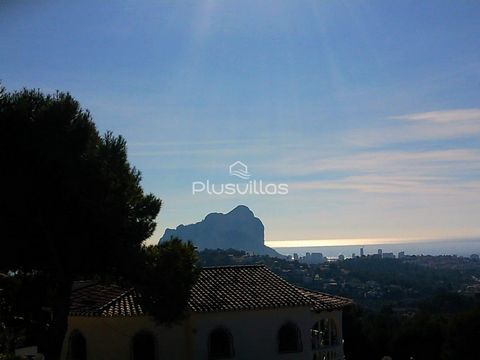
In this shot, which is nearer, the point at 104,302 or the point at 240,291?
the point at 104,302

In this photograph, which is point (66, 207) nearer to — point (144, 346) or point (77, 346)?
point (144, 346)

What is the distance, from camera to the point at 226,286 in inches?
935

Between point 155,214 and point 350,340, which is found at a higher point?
point 155,214

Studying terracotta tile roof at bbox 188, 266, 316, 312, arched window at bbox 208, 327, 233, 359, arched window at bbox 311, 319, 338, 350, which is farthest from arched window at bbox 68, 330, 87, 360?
arched window at bbox 311, 319, 338, 350

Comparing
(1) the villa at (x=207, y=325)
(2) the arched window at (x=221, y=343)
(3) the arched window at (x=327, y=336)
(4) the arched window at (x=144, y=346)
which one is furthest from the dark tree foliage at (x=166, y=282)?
(3) the arched window at (x=327, y=336)

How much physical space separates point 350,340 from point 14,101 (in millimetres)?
32557

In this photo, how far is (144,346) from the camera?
21.4 meters

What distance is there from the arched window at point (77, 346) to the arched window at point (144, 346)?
1780mm

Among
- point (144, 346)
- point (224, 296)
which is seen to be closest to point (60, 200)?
point (144, 346)

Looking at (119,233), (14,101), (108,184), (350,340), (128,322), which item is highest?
(14,101)

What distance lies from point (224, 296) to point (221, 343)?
1.62 meters

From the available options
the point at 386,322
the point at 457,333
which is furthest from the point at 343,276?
the point at 457,333

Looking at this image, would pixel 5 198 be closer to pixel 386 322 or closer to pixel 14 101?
pixel 14 101

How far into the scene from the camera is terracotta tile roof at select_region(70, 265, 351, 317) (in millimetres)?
21323
